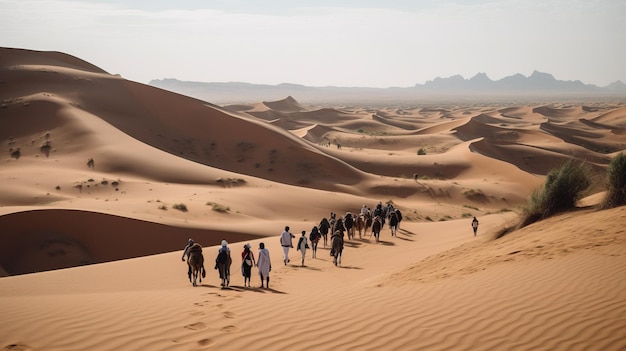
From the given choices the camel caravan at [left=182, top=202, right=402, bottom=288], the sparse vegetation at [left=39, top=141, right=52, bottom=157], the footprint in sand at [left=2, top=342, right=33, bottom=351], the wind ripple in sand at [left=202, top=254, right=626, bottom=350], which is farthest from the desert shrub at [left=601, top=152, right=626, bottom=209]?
the sparse vegetation at [left=39, top=141, right=52, bottom=157]

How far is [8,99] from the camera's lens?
3969 centimetres

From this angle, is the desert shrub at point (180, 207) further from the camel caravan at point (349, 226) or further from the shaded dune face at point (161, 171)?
the camel caravan at point (349, 226)

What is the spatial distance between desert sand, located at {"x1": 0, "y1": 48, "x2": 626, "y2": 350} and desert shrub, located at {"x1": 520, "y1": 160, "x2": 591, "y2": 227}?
47 centimetres

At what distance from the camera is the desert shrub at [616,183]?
11.9 metres

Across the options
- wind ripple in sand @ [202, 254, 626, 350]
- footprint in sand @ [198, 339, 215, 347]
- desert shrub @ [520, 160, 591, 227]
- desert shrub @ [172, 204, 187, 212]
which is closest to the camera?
wind ripple in sand @ [202, 254, 626, 350]

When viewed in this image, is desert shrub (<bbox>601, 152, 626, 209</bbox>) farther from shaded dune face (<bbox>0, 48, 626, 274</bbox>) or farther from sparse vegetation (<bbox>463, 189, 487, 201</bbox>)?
sparse vegetation (<bbox>463, 189, 487, 201</bbox>)

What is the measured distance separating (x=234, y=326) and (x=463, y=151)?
1918 inches

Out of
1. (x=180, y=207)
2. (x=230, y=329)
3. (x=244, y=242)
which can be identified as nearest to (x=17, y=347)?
(x=230, y=329)

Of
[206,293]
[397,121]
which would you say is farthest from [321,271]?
[397,121]

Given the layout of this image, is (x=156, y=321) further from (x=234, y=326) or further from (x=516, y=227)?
(x=516, y=227)

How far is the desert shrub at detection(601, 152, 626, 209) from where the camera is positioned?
39.1 feet

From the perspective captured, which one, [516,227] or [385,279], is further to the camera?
[516,227]

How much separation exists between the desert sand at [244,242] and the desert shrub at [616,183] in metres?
0.78

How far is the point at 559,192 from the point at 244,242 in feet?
33.6
